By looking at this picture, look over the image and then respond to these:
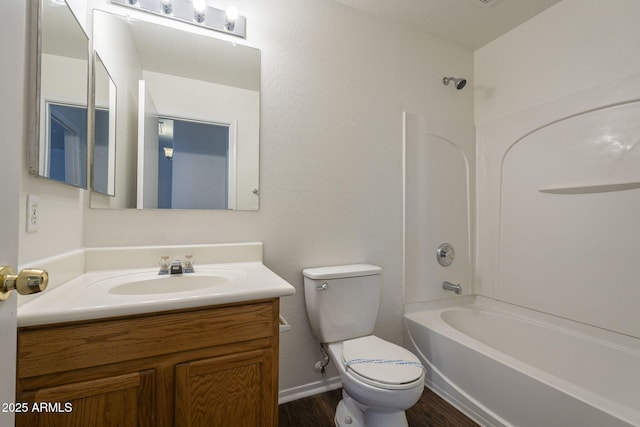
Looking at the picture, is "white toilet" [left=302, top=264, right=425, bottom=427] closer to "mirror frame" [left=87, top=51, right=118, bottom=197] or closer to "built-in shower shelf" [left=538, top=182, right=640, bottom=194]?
"mirror frame" [left=87, top=51, right=118, bottom=197]

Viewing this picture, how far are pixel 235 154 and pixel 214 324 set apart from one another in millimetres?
922

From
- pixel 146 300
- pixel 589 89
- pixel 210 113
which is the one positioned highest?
pixel 589 89

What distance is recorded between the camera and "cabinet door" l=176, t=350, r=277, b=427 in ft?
3.03

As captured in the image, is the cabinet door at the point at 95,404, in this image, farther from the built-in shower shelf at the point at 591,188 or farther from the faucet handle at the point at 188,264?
the built-in shower shelf at the point at 591,188

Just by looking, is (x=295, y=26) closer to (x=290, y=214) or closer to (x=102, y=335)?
(x=290, y=214)

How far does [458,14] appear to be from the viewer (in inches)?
75.0

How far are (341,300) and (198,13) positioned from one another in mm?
1702

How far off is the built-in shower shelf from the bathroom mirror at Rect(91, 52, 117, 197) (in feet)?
8.28

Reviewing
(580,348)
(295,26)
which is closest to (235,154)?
(295,26)

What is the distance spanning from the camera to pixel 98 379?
2.70 ft

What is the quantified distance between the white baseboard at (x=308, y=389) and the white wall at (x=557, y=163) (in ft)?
4.49

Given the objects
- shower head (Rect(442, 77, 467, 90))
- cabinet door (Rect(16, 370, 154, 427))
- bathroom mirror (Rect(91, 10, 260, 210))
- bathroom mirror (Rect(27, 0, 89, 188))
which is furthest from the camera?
shower head (Rect(442, 77, 467, 90))

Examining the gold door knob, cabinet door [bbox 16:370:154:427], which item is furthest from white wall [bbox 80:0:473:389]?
the gold door knob

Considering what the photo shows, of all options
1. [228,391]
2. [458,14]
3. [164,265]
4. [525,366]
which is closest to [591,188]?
[525,366]
